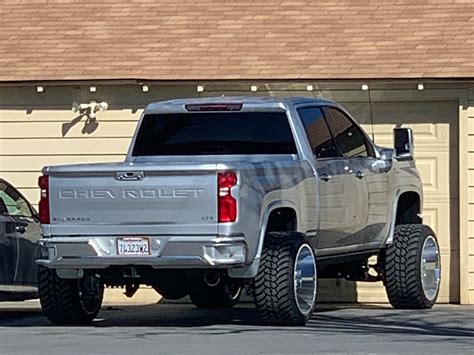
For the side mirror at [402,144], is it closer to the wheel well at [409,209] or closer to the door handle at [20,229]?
the wheel well at [409,209]

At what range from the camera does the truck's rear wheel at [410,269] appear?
1512 centimetres

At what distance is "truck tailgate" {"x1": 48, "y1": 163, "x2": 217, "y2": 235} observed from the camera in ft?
41.5

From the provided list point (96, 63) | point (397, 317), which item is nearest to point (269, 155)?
point (397, 317)

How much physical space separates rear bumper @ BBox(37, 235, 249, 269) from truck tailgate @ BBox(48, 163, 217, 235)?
2.8 inches

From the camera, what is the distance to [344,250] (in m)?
14.5

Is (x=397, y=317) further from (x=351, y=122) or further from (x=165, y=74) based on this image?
(x=165, y=74)

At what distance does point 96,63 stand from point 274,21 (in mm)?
2250

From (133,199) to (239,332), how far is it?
1.49 metres

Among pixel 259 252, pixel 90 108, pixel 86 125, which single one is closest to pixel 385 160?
pixel 259 252

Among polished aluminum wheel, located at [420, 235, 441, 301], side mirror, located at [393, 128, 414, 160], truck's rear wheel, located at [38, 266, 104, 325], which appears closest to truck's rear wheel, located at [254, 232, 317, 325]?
truck's rear wheel, located at [38, 266, 104, 325]

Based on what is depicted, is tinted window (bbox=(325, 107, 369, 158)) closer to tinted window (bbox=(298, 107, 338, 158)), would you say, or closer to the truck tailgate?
tinted window (bbox=(298, 107, 338, 158))

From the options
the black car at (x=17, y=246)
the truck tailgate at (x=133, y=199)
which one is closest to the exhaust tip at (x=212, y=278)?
the truck tailgate at (x=133, y=199)

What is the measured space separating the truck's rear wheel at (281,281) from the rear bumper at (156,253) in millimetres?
327

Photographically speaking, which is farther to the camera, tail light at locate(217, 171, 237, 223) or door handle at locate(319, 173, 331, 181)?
door handle at locate(319, 173, 331, 181)
